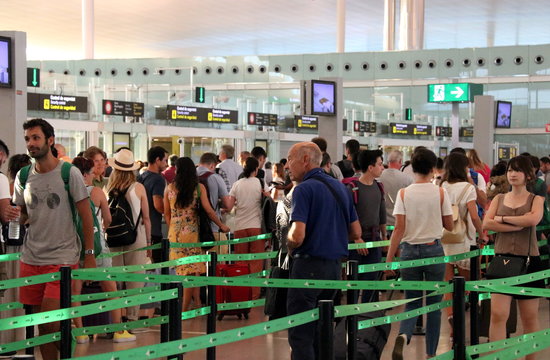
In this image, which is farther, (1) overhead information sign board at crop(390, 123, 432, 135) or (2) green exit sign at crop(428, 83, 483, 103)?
(1) overhead information sign board at crop(390, 123, 432, 135)

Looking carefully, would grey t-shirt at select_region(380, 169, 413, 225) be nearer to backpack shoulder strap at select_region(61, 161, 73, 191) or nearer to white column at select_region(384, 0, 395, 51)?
backpack shoulder strap at select_region(61, 161, 73, 191)

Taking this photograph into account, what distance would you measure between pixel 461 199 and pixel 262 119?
24396 millimetres

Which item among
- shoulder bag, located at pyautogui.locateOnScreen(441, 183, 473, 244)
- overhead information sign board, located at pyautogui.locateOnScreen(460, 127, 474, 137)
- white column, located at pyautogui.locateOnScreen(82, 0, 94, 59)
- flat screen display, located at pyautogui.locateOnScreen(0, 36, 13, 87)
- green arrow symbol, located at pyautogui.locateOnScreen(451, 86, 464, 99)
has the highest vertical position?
white column, located at pyautogui.locateOnScreen(82, 0, 94, 59)

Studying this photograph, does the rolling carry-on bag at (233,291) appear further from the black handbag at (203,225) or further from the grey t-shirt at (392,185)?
the grey t-shirt at (392,185)

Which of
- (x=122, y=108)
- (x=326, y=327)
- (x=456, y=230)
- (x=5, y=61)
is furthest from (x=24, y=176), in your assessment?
(x=122, y=108)

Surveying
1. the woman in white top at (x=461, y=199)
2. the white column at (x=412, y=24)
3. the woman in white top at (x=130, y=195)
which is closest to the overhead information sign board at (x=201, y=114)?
the white column at (x=412, y=24)

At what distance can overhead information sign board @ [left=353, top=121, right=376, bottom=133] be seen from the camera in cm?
3356

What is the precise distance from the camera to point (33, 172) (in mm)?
6125

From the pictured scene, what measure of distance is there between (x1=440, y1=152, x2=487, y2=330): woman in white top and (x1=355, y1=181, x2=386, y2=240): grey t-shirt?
3.32 ft

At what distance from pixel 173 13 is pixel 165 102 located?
1779cm

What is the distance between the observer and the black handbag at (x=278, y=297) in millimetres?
5992

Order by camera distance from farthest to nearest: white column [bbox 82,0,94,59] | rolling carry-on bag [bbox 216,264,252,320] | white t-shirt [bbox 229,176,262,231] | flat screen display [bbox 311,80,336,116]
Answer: white column [bbox 82,0,94,59] < flat screen display [bbox 311,80,336,116] < white t-shirt [bbox 229,176,262,231] < rolling carry-on bag [bbox 216,264,252,320]

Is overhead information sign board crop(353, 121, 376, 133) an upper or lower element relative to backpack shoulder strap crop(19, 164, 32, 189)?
upper

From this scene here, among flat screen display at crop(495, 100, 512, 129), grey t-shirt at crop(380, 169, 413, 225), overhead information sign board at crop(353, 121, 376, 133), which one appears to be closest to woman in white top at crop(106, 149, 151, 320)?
grey t-shirt at crop(380, 169, 413, 225)
